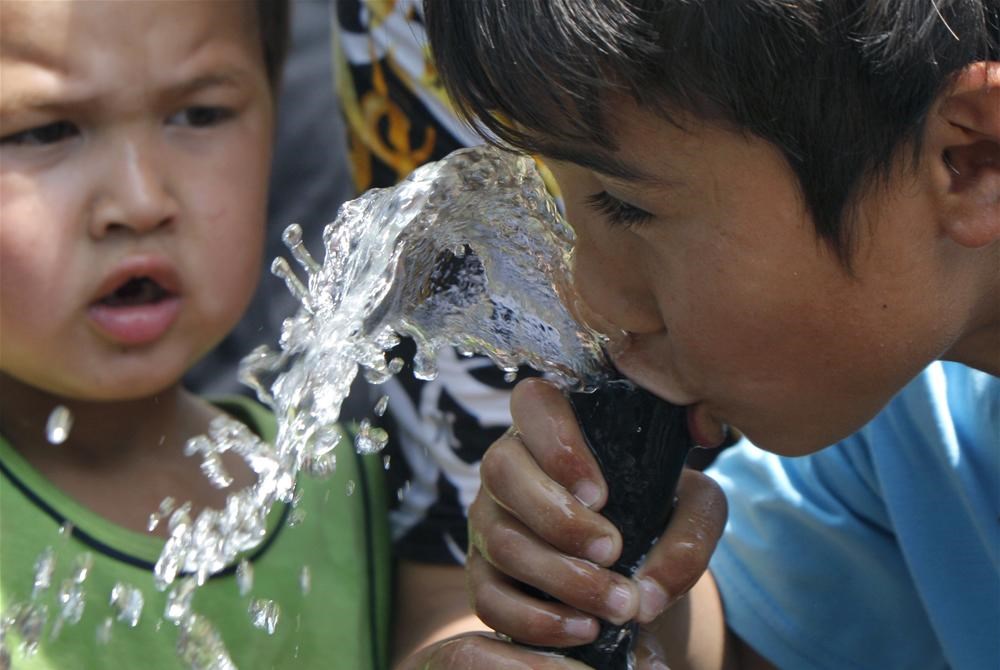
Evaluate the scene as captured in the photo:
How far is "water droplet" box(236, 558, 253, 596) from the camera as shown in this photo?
156 cm

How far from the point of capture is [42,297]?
145 centimetres

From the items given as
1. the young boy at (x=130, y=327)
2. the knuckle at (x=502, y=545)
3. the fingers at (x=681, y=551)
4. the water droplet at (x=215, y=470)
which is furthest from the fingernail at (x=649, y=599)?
the young boy at (x=130, y=327)

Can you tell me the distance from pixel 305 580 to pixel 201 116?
0.55 m

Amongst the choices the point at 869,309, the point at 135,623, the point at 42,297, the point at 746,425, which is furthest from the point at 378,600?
the point at 869,309

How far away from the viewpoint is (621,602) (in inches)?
43.8

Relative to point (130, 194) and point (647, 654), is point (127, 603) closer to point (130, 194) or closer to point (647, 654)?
point (130, 194)

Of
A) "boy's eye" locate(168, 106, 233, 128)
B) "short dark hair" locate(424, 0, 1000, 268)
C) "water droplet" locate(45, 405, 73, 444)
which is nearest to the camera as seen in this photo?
"short dark hair" locate(424, 0, 1000, 268)

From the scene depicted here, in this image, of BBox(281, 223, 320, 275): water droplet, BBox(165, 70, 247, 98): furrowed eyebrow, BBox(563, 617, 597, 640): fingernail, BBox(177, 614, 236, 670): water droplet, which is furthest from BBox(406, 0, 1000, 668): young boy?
BBox(165, 70, 247, 98): furrowed eyebrow

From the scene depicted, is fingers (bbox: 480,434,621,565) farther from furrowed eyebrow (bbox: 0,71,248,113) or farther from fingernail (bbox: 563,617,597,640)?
furrowed eyebrow (bbox: 0,71,248,113)

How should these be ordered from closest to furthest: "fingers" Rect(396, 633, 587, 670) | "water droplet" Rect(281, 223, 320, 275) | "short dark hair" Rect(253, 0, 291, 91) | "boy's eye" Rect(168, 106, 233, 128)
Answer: "fingers" Rect(396, 633, 587, 670)
"water droplet" Rect(281, 223, 320, 275)
"boy's eye" Rect(168, 106, 233, 128)
"short dark hair" Rect(253, 0, 291, 91)

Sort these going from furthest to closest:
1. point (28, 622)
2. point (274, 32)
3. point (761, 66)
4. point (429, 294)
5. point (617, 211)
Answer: point (274, 32) → point (28, 622) → point (429, 294) → point (617, 211) → point (761, 66)

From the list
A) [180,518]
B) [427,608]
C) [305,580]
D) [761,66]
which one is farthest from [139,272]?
[761,66]

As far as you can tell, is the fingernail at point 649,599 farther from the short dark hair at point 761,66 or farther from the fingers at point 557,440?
the short dark hair at point 761,66

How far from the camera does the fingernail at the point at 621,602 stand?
1.11m
